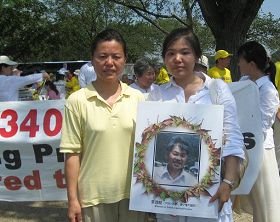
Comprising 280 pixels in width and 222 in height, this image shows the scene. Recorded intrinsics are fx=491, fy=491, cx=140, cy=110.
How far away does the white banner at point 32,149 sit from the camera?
451 cm

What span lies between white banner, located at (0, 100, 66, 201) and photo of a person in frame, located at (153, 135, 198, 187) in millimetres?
2356

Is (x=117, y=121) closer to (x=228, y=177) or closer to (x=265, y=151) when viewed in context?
(x=228, y=177)

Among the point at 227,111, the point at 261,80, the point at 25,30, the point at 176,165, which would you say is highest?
the point at 25,30

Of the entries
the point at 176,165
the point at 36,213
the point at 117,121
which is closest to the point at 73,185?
the point at 117,121

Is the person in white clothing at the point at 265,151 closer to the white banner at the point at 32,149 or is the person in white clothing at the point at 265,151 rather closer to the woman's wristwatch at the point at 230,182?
the woman's wristwatch at the point at 230,182

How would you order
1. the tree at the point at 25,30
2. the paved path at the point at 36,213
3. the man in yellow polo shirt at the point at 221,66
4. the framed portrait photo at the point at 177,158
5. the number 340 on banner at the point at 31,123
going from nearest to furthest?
the framed portrait photo at the point at 177,158
the number 340 on banner at the point at 31,123
the paved path at the point at 36,213
the man in yellow polo shirt at the point at 221,66
the tree at the point at 25,30

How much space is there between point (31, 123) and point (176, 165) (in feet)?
8.51

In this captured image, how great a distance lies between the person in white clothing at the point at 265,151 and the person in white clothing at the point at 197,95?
1.40 meters

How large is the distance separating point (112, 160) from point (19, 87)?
3584 millimetres

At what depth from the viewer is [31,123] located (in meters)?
4.56

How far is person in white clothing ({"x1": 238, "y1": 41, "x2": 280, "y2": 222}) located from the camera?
3.69 metres

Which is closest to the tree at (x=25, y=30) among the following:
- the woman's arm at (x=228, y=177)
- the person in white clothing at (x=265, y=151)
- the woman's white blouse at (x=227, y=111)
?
the person in white clothing at (x=265, y=151)

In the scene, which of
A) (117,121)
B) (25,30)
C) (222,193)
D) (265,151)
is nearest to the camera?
(222,193)

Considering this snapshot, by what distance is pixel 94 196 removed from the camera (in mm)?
2426
